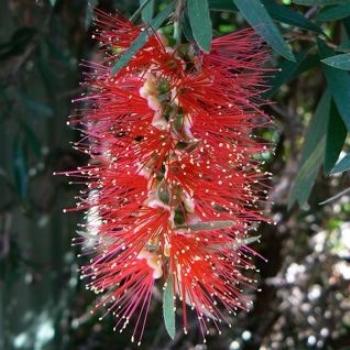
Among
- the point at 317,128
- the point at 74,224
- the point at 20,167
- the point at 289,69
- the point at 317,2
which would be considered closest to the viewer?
the point at 317,2

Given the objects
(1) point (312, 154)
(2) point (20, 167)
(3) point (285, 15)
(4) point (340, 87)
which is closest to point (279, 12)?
(3) point (285, 15)

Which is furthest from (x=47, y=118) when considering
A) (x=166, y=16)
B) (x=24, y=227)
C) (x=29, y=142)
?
(x=166, y=16)

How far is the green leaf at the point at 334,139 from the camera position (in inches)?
39.0

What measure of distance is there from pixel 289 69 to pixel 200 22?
34 cm

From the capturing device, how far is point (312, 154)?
1173 millimetres

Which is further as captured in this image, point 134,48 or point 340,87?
point 340,87

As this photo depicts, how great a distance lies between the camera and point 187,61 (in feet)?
2.76

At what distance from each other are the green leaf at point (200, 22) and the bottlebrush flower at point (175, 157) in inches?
1.6

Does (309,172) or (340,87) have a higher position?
(340,87)

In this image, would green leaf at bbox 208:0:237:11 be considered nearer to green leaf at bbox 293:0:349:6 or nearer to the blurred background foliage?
green leaf at bbox 293:0:349:6

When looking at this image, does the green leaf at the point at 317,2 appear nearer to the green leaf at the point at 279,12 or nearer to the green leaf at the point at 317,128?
the green leaf at the point at 279,12

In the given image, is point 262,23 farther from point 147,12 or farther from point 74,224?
point 74,224

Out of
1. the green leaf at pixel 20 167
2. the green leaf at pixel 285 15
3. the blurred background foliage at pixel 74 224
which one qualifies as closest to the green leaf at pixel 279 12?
the green leaf at pixel 285 15

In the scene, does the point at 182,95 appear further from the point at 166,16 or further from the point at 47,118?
the point at 47,118
